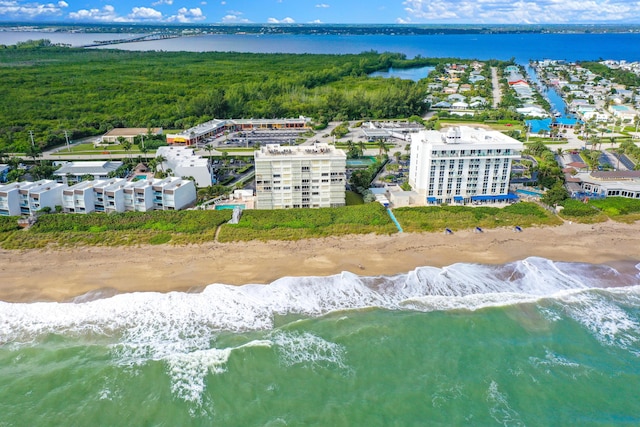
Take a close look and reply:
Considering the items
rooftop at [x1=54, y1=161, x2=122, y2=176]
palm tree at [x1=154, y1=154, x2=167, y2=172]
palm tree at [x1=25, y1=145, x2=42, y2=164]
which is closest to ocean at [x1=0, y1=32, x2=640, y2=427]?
palm tree at [x1=154, y1=154, x2=167, y2=172]

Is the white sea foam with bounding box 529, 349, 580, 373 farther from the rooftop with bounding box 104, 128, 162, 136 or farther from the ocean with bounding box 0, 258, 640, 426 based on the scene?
the rooftop with bounding box 104, 128, 162, 136

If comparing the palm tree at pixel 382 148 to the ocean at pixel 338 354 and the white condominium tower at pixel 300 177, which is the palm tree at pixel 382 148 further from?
the ocean at pixel 338 354

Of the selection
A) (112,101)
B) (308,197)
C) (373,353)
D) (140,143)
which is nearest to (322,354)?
(373,353)

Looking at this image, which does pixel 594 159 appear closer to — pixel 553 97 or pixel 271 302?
pixel 271 302

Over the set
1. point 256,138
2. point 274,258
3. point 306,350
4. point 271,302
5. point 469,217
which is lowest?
point 306,350

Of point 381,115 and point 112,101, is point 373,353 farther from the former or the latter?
point 112,101

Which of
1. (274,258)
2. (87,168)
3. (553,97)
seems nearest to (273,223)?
(274,258)

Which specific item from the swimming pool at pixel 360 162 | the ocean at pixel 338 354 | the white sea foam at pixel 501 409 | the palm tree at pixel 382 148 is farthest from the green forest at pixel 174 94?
the white sea foam at pixel 501 409
